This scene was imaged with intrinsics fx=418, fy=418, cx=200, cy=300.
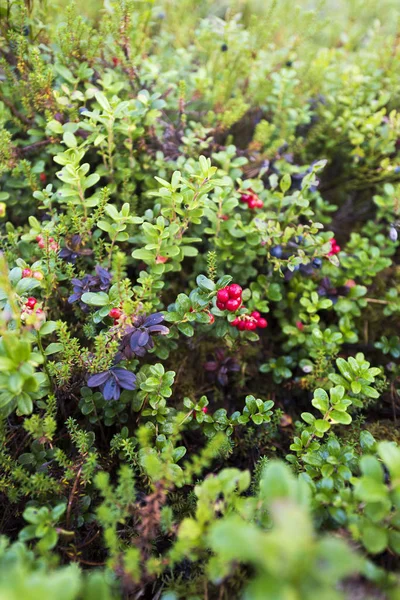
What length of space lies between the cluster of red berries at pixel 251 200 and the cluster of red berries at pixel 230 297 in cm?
69

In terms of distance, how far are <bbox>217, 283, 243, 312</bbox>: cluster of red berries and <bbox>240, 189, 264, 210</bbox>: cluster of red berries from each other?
69 centimetres

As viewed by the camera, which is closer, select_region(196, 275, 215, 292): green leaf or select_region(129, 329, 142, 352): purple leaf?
select_region(129, 329, 142, 352): purple leaf

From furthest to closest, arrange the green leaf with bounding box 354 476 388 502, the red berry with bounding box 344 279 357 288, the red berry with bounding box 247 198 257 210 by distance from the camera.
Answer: the red berry with bounding box 344 279 357 288 → the red berry with bounding box 247 198 257 210 → the green leaf with bounding box 354 476 388 502

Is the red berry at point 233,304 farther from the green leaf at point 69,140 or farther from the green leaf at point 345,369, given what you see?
the green leaf at point 69,140

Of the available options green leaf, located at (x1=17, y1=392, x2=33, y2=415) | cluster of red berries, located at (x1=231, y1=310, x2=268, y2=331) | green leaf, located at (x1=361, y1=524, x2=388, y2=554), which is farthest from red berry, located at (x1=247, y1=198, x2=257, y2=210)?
green leaf, located at (x1=361, y1=524, x2=388, y2=554)

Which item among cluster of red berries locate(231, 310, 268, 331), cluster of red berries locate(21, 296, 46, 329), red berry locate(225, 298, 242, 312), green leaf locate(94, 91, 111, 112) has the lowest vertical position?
cluster of red berries locate(231, 310, 268, 331)

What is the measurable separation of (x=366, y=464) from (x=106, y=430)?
121cm

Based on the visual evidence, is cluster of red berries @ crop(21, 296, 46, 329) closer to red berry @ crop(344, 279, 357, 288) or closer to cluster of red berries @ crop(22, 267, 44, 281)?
cluster of red berries @ crop(22, 267, 44, 281)

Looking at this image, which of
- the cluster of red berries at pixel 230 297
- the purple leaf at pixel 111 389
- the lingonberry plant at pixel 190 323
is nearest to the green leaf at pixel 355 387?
the lingonberry plant at pixel 190 323

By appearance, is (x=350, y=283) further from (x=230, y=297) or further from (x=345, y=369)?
(x=230, y=297)

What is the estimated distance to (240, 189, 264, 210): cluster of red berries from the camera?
231 centimetres

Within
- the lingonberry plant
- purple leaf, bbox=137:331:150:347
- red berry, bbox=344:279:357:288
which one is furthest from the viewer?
red berry, bbox=344:279:357:288

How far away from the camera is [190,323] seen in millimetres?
2107

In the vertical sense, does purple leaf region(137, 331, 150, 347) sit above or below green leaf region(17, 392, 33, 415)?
below
